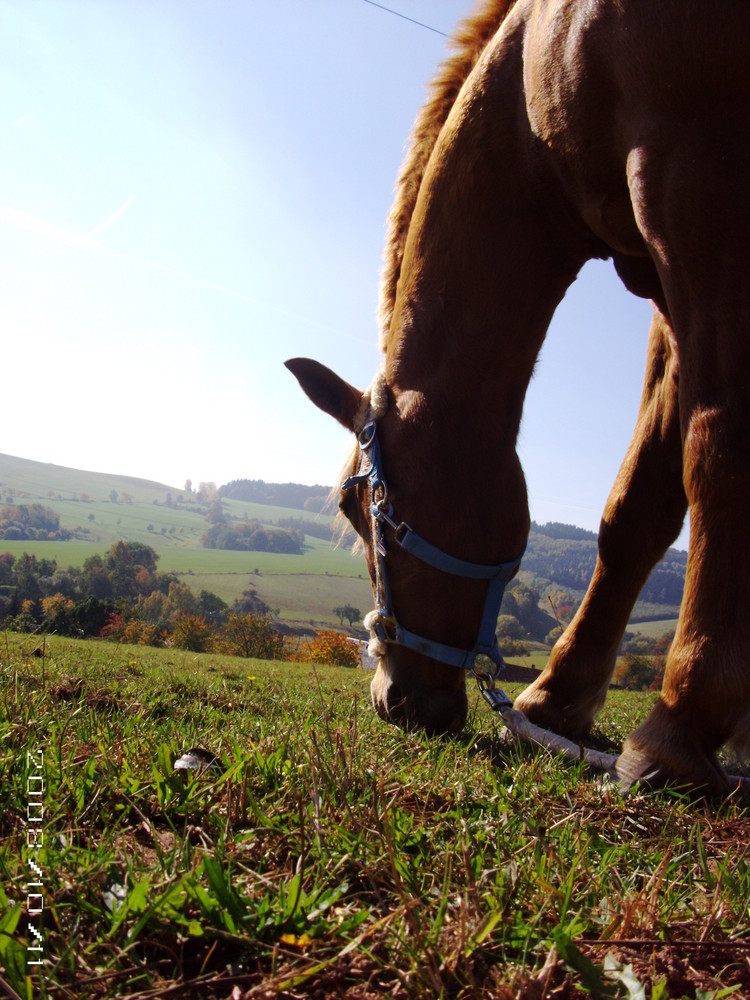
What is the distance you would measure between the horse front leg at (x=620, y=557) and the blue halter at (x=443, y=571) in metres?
0.47

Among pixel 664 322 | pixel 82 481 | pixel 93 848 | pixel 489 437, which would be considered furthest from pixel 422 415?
pixel 82 481

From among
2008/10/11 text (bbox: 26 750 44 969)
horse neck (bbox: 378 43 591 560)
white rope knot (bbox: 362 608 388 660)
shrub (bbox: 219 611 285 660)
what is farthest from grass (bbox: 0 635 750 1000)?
shrub (bbox: 219 611 285 660)

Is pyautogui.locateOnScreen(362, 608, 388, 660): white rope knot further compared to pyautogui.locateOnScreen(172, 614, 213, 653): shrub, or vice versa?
pyautogui.locateOnScreen(172, 614, 213, 653): shrub

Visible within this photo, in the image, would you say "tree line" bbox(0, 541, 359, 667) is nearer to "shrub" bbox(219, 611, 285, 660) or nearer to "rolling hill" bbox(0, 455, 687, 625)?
"shrub" bbox(219, 611, 285, 660)

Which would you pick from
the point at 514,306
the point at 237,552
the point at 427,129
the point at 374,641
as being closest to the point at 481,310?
the point at 514,306

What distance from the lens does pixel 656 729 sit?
6.83 ft

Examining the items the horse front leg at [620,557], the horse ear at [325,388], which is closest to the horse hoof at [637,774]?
the horse front leg at [620,557]

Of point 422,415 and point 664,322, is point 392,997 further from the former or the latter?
point 664,322

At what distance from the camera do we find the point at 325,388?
367cm

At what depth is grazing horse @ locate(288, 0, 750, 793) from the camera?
2.20 meters

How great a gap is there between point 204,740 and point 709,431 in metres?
1.85

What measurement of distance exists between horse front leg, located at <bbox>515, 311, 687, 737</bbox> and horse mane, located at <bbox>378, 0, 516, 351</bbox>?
1.50 m

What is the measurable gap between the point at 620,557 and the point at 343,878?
102 inches

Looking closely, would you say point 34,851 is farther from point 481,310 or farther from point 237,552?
point 237,552
